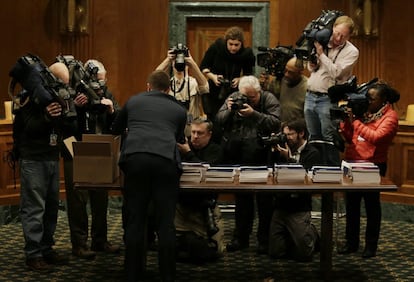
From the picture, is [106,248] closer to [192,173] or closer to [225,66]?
[192,173]

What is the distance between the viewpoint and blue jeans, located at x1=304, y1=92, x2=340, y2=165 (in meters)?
8.06

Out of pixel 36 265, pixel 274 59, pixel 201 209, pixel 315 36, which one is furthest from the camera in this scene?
pixel 274 59

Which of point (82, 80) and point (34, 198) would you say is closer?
point (34, 198)

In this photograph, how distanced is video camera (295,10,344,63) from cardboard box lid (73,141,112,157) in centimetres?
210

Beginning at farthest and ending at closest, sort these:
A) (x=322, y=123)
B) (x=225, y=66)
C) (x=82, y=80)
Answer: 1. (x=225, y=66)
2. (x=322, y=123)
3. (x=82, y=80)

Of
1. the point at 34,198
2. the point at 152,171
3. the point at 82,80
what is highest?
the point at 82,80

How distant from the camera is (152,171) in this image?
20.5 ft

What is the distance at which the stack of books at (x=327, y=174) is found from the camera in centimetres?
671

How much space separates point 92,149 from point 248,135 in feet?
5.13

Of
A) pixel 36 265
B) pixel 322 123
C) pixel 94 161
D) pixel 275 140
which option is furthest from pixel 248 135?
pixel 36 265

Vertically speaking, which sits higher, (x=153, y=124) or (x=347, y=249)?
(x=153, y=124)

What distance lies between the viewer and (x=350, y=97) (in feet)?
24.5

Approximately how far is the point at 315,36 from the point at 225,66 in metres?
1.02

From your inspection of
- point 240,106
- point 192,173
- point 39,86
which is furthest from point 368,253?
point 39,86
